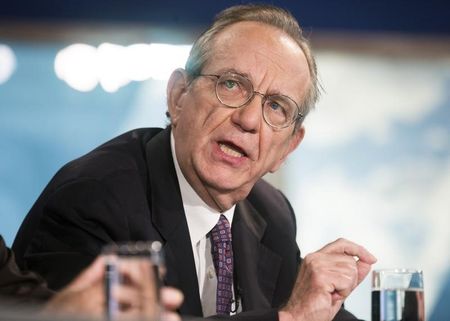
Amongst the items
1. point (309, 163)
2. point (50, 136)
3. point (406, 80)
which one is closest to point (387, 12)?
point (406, 80)

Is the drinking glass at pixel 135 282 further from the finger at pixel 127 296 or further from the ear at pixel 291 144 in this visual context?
the ear at pixel 291 144

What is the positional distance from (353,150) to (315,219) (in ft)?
1.41

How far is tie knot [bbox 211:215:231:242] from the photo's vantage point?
2570 mm

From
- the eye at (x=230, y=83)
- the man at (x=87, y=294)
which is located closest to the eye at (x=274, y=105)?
the eye at (x=230, y=83)

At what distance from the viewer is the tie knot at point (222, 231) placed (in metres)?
2.57

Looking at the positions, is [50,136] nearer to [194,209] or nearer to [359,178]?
[359,178]

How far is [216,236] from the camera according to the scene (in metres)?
2.57

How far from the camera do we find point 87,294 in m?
1.33

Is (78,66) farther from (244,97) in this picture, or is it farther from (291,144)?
(244,97)

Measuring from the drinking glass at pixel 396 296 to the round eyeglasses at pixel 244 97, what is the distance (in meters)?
0.76

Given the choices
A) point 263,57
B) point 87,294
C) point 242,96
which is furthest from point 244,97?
point 87,294

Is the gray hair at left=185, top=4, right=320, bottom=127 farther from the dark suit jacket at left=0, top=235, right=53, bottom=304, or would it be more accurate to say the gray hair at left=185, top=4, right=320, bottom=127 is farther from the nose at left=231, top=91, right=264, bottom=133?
the dark suit jacket at left=0, top=235, right=53, bottom=304

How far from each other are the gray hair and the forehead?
22 mm

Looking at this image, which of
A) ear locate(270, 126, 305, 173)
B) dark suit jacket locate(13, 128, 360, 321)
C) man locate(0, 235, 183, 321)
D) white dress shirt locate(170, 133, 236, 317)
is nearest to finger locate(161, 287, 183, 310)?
man locate(0, 235, 183, 321)
